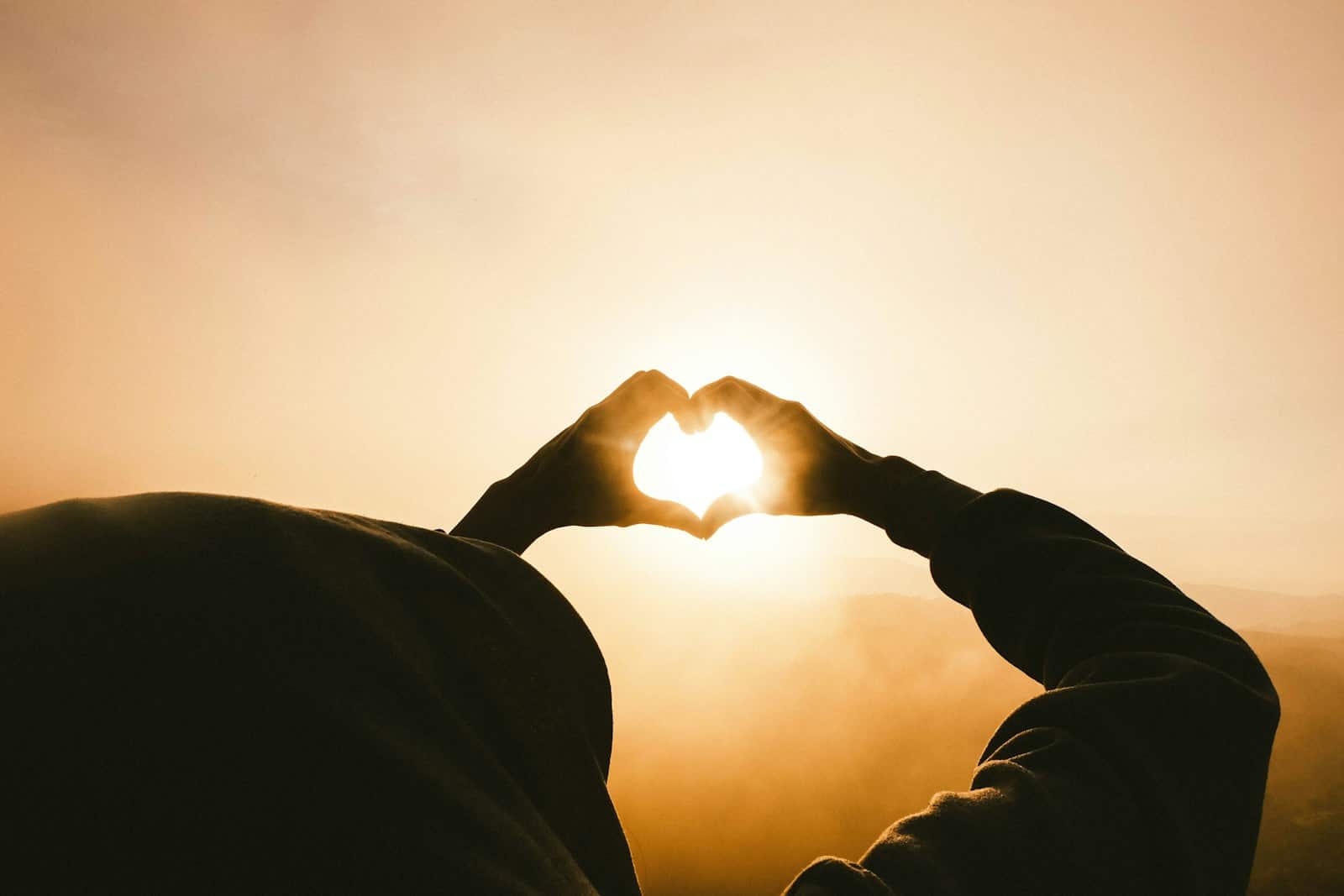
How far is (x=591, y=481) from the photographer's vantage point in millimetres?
1360

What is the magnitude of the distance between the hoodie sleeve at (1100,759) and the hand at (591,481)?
72cm

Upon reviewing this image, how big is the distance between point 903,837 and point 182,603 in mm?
551

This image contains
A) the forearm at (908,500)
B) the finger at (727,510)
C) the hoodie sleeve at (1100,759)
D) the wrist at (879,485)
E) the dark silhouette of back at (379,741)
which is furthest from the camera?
the finger at (727,510)

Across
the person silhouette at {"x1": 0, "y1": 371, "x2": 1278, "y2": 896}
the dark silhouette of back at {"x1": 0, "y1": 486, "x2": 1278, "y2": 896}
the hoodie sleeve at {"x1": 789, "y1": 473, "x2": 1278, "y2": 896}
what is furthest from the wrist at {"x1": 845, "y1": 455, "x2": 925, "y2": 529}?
the dark silhouette of back at {"x1": 0, "y1": 486, "x2": 1278, "y2": 896}

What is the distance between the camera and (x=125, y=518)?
0.38m

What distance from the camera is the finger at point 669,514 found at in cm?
140

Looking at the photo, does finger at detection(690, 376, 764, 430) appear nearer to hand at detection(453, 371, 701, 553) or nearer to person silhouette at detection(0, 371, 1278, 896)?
hand at detection(453, 371, 701, 553)

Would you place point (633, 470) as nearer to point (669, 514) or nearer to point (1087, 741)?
point (669, 514)

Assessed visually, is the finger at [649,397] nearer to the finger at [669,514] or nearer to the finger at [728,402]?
the finger at [728,402]

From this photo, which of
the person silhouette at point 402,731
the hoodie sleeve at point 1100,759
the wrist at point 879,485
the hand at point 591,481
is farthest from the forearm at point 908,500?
the hand at point 591,481

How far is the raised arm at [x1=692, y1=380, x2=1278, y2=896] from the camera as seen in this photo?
1.63 feet

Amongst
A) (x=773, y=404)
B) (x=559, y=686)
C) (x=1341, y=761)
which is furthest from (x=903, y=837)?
(x=1341, y=761)

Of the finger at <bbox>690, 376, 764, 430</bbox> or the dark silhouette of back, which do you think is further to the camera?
the finger at <bbox>690, 376, 764, 430</bbox>

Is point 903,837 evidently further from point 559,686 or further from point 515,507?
point 515,507
